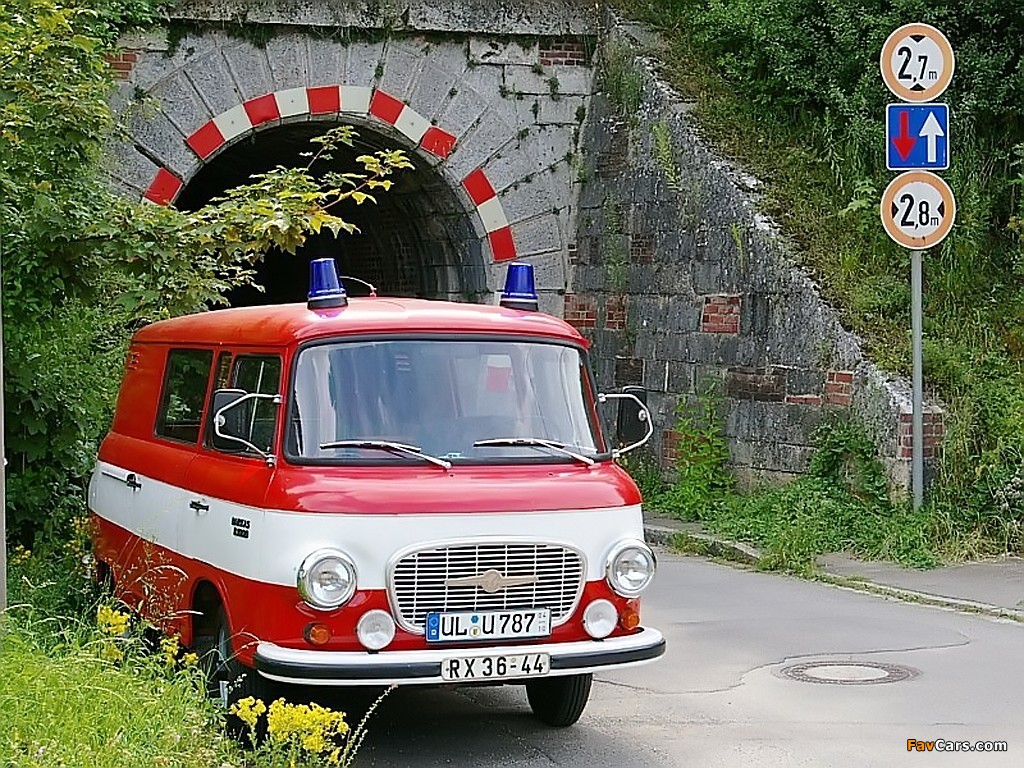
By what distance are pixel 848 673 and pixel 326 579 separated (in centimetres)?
354

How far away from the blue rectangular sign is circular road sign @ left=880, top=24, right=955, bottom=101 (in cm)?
12

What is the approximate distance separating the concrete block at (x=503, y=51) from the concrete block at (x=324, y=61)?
1412 millimetres

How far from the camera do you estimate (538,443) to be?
775cm

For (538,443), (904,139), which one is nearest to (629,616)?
(538,443)

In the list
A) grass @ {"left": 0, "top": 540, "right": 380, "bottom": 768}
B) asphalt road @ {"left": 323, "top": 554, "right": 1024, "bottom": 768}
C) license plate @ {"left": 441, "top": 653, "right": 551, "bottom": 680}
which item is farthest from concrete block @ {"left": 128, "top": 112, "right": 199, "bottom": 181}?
license plate @ {"left": 441, "top": 653, "right": 551, "bottom": 680}

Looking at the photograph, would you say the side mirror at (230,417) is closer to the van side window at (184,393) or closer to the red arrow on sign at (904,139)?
the van side window at (184,393)

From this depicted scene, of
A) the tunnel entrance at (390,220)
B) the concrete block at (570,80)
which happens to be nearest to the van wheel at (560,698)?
the tunnel entrance at (390,220)

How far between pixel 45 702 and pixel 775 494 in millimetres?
8976

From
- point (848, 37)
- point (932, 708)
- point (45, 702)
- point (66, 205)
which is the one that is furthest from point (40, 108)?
point (848, 37)

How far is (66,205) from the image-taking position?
1019 cm

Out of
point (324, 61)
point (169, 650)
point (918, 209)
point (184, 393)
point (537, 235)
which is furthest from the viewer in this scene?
point (537, 235)

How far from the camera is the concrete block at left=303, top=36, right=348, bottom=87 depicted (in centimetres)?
1677

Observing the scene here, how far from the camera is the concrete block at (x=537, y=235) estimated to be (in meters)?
17.9

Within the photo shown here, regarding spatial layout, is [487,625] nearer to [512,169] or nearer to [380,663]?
[380,663]
